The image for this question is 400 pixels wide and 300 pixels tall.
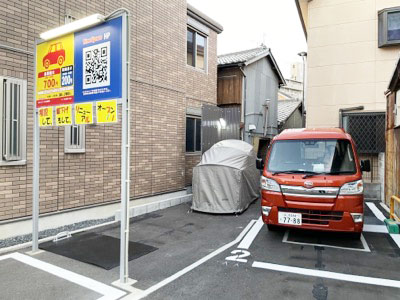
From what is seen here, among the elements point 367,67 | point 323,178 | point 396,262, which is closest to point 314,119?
point 367,67

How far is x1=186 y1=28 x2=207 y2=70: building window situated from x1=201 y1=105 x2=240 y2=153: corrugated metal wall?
199 centimetres

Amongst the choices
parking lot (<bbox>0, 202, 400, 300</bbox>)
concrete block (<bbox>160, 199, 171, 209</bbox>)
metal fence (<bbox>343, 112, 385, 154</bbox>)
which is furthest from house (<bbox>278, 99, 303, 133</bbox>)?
parking lot (<bbox>0, 202, 400, 300</bbox>)

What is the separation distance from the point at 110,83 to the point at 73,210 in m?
3.70

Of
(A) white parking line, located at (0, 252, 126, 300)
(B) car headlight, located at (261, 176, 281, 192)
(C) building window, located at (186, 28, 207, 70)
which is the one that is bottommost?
(A) white parking line, located at (0, 252, 126, 300)

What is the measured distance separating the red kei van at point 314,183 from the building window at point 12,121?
4.67 meters

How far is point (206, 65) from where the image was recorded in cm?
1134

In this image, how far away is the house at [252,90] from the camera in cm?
1245

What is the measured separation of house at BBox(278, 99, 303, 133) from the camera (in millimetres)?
18530

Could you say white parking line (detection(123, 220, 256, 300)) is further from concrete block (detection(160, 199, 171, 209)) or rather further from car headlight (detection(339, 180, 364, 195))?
concrete block (detection(160, 199, 171, 209))

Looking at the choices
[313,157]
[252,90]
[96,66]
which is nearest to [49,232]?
[96,66]

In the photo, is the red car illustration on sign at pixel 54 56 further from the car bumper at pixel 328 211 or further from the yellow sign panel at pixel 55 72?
the car bumper at pixel 328 211

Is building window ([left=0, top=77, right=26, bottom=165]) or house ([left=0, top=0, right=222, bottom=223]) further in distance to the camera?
house ([left=0, top=0, right=222, bottom=223])

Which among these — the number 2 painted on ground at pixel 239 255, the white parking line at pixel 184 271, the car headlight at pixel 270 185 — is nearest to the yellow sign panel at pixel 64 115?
the white parking line at pixel 184 271

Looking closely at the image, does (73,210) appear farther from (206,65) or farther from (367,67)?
(367,67)
